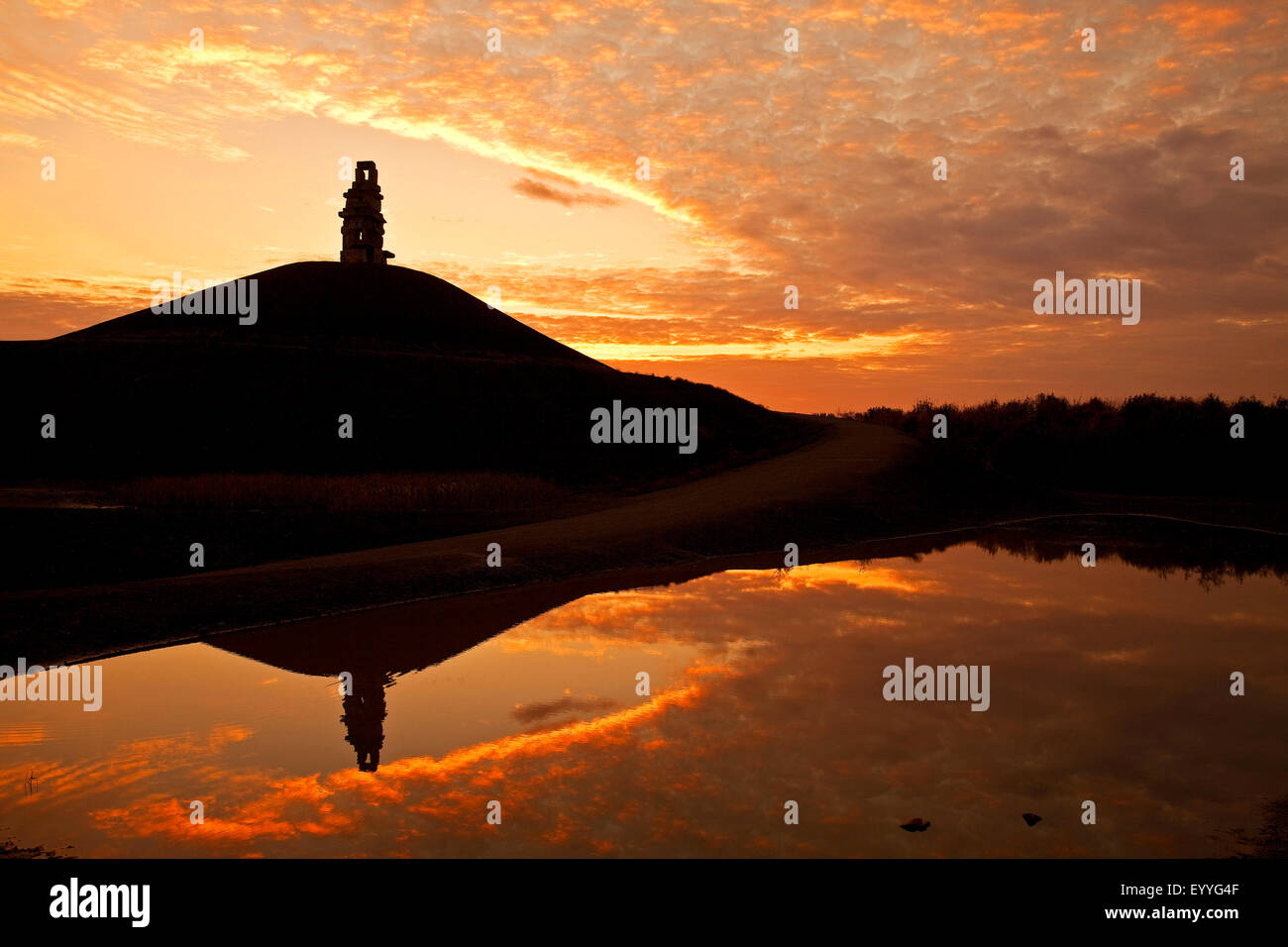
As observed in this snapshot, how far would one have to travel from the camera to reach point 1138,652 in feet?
49.9

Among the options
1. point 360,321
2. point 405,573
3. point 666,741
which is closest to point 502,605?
point 405,573

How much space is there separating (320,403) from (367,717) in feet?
139

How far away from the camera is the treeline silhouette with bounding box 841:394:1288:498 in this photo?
41.2 meters

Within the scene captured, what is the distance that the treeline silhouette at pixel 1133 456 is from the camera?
4119 centimetres

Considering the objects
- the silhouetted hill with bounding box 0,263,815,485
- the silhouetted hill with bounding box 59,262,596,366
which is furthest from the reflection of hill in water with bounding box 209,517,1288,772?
the silhouetted hill with bounding box 59,262,596,366

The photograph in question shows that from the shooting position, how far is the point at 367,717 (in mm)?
12055

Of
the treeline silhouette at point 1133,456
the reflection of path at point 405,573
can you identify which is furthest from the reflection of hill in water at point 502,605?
the treeline silhouette at point 1133,456

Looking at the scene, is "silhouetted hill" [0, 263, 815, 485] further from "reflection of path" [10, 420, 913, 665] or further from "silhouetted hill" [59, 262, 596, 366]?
"reflection of path" [10, 420, 913, 665]

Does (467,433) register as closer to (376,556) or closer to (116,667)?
(376,556)

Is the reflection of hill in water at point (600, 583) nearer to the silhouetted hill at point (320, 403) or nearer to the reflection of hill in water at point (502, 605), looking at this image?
the reflection of hill in water at point (502, 605)

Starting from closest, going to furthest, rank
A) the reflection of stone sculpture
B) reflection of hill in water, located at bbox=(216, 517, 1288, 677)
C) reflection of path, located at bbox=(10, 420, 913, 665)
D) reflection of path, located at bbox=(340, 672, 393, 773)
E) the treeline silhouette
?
1. reflection of path, located at bbox=(340, 672, 393, 773)
2. reflection of hill in water, located at bbox=(216, 517, 1288, 677)
3. reflection of path, located at bbox=(10, 420, 913, 665)
4. the treeline silhouette
5. the reflection of stone sculpture

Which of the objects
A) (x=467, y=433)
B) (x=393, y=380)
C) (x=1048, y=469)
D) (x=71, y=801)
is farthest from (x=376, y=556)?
(x=1048, y=469)

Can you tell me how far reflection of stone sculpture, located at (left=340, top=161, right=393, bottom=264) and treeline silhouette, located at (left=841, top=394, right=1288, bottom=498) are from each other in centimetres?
4917

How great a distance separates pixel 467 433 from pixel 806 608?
35.1 metres
